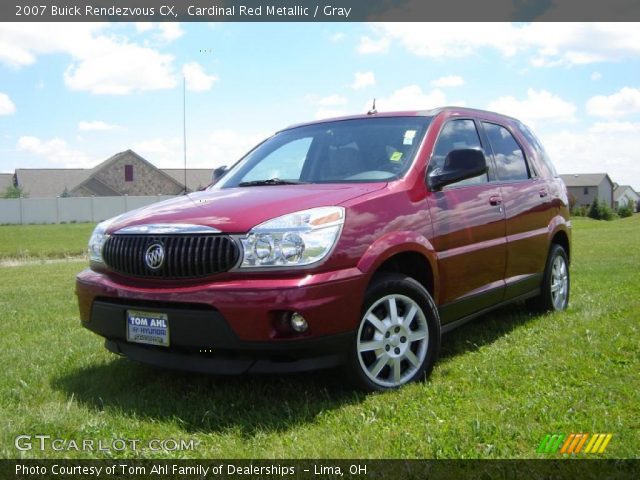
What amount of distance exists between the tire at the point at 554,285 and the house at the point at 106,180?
55833mm

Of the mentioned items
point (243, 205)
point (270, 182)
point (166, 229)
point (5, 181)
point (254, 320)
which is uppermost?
A: point (5, 181)

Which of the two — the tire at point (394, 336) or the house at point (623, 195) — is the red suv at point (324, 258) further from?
the house at point (623, 195)

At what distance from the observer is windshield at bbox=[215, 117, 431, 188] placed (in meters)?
4.54

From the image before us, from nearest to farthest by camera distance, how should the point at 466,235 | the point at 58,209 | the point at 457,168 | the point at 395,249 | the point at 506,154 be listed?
the point at 395,249
the point at 457,168
the point at 466,235
the point at 506,154
the point at 58,209

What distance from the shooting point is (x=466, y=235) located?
4699 millimetres

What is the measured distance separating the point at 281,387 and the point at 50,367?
1.93m

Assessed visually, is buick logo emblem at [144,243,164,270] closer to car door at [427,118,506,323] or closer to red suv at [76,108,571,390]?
red suv at [76,108,571,390]

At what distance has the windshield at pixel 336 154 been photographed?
14.9ft

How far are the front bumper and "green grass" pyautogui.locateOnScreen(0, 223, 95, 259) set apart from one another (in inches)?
857

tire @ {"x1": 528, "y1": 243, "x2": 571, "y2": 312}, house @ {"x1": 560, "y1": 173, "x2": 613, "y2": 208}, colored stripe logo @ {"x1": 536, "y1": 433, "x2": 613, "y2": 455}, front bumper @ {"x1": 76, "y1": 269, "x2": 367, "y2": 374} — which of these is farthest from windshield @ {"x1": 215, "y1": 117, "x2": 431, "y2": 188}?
house @ {"x1": 560, "y1": 173, "x2": 613, "y2": 208}

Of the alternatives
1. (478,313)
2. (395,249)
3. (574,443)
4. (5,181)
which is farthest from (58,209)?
(574,443)

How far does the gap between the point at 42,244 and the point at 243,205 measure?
25725mm

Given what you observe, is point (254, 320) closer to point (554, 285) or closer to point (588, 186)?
point (554, 285)

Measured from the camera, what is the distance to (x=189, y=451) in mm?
3207
